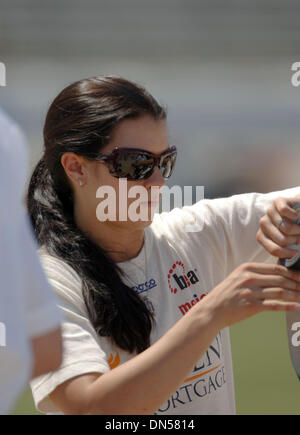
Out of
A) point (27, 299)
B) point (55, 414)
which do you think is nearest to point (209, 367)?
point (55, 414)

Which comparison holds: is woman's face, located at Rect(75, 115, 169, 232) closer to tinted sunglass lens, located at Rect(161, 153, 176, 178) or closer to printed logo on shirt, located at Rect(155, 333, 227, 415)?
tinted sunglass lens, located at Rect(161, 153, 176, 178)

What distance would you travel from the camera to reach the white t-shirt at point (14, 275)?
0.72 meters

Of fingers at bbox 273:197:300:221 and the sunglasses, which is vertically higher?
the sunglasses

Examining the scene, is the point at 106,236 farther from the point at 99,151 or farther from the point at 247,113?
the point at 247,113

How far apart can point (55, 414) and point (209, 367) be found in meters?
0.37

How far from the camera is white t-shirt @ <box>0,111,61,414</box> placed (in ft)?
2.36

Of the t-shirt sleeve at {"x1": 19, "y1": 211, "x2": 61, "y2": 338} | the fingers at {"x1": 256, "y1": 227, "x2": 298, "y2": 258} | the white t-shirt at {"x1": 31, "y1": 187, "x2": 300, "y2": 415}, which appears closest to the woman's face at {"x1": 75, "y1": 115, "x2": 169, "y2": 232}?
the white t-shirt at {"x1": 31, "y1": 187, "x2": 300, "y2": 415}

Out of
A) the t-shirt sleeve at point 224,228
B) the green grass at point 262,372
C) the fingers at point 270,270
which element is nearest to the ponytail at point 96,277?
the t-shirt sleeve at point 224,228

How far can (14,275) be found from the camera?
2.38ft

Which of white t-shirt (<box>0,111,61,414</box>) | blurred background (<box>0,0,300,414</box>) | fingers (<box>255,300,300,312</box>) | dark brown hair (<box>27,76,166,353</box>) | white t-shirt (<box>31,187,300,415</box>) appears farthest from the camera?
blurred background (<box>0,0,300,414</box>)

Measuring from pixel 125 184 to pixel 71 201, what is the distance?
0.53 feet

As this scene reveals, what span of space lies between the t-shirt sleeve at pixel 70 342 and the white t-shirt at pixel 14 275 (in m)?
0.43

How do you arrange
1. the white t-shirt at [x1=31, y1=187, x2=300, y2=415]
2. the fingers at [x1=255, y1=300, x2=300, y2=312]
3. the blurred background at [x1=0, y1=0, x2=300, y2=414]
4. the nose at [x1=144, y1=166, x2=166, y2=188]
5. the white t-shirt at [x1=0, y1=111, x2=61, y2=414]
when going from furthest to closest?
the blurred background at [x1=0, y1=0, x2=300, y2=414]
the nose at [x1=144, y1=166, x2=166, y2=188]
the white t-shirt at [x1=31, y1=187, x2=300, y2=415]
the fingers at [x1=255, y1=300, x2=300, y2=312]
the white t-shirt at [x1=0, y1=111, x2=61, y2=414]

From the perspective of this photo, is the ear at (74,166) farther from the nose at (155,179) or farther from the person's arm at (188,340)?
the person's arm at (188,340)
